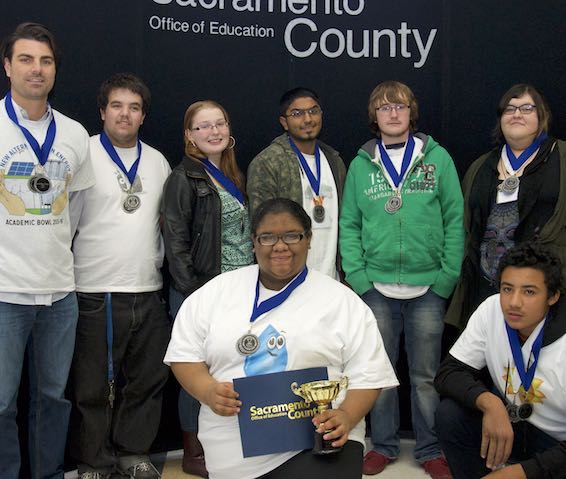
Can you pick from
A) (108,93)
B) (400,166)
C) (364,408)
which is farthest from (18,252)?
(400,166)

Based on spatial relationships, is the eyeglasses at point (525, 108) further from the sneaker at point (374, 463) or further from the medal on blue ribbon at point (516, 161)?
the sneaker at point (374, 463)

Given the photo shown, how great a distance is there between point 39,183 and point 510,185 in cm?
204

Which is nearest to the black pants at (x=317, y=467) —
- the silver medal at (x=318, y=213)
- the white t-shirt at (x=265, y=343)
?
the white t-shirt at (x=265, y=343)

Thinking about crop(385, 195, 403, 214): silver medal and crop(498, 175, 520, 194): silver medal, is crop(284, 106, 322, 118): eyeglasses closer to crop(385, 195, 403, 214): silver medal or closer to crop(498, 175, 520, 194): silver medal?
crop(385, 195, 403, 214): silver medal

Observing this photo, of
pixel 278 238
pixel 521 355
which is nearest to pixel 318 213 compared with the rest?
pixel 278 238

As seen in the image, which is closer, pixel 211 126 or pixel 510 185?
pixel 510 185

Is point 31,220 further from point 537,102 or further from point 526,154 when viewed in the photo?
point 537,102

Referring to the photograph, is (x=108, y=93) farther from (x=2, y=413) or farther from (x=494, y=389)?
(x=494, y=389)

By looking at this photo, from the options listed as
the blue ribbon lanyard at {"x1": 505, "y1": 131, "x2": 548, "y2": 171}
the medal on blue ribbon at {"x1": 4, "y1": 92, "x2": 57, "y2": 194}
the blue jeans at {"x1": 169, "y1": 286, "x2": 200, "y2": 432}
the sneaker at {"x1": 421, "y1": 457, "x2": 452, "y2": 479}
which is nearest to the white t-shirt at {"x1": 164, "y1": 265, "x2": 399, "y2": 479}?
the medal on blue ribbon at {"x1": 4, "y1": 92, "x2": 57, "y2": 194}

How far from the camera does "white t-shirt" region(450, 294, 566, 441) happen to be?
2814 millimetres

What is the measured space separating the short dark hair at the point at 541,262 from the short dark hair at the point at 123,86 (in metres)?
1.83

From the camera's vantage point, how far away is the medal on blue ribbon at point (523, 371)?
9.35ft

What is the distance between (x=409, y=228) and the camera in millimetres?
3787

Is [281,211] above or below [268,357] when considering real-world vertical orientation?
above
